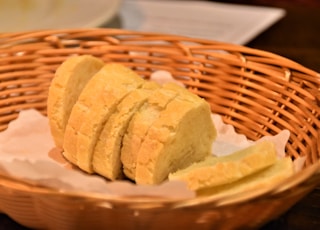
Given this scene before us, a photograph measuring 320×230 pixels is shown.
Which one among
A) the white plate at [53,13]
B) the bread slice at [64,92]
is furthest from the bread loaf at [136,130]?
the white plate at [53,13]

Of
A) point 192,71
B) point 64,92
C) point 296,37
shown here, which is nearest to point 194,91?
point 192,71

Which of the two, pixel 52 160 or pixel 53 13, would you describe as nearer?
pixel 52 160

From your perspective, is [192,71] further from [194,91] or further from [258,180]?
[258,180]

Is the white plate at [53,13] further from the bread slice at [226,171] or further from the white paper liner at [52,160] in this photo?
the bread slice at [226,171]

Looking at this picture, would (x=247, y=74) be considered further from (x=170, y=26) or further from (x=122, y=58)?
(x=170, y=26)

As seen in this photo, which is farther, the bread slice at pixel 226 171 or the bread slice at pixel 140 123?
the bread slice at pixel 140 123

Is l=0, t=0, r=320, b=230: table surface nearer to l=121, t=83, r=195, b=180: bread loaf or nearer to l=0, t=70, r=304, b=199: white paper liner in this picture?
l=0, t=70, r=304, b=199: white paper liner

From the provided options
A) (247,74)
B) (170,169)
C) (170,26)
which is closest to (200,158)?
(170,169)
